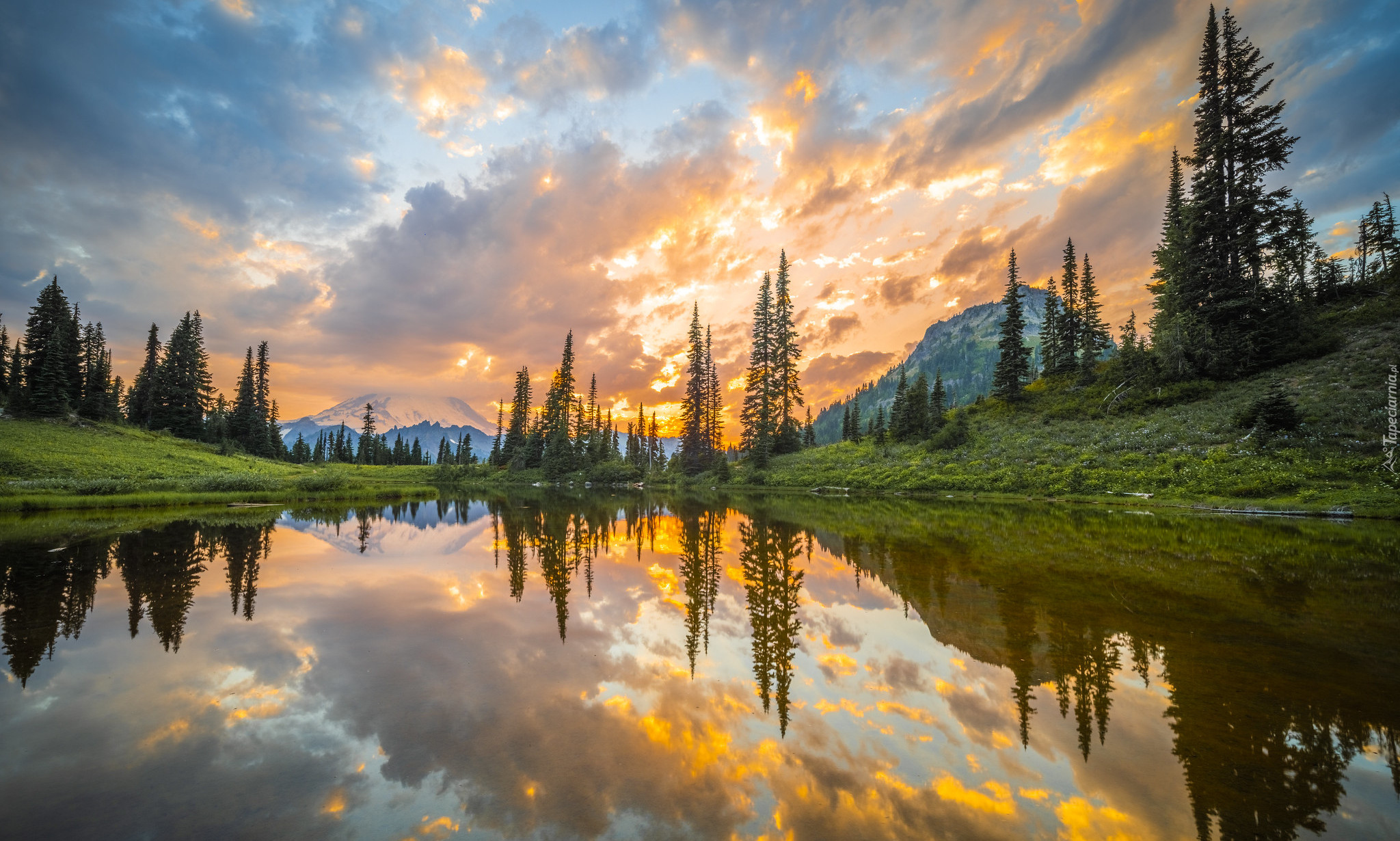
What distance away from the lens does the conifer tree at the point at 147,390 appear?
6131 centimetres

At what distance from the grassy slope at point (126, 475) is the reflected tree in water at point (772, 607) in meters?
33.3

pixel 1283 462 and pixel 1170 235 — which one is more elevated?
pixel 1170 235

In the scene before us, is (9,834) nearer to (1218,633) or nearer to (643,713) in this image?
(643,713)

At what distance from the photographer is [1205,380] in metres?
32.3

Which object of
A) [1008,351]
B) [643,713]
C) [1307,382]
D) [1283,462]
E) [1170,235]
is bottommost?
[643,713]

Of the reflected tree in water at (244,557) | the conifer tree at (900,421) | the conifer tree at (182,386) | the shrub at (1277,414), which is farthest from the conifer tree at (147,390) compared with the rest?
the shrub at (1277,414)

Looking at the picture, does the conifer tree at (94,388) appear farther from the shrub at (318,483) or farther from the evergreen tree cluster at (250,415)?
the shrub at (318,483)

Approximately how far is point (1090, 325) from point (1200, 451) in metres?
36.1

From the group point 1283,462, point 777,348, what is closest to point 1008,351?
point 777,348

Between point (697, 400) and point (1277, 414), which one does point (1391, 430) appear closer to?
point (1277, 414)

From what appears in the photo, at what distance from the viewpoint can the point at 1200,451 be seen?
85.1 ft

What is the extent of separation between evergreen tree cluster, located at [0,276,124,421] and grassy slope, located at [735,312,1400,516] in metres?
70.6

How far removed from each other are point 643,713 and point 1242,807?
15.7 feet

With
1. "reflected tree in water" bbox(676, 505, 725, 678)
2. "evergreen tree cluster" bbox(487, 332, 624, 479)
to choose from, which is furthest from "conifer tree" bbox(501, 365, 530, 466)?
"reflected tree in water" bbox(676, 505, 725, 678)
